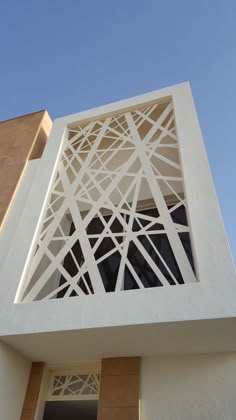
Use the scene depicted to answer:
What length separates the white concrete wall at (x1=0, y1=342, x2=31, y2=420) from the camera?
3385mm

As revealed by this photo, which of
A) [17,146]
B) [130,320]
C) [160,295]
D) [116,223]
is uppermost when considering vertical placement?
[17,146]

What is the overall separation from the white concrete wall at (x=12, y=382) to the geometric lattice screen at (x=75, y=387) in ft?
1.39

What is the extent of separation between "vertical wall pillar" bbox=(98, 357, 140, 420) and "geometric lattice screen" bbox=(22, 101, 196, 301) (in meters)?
0.90

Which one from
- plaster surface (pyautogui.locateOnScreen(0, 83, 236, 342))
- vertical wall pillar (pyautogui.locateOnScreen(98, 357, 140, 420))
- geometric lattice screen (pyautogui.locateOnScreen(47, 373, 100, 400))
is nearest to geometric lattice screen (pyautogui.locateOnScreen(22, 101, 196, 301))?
plaster surface (pyautogui.locateOnScreen(0, 83, 236, 342))

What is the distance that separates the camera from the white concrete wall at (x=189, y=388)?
307 cm

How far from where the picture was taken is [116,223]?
5484 mm

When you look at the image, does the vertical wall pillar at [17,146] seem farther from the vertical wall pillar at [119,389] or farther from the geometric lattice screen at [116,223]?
the vertical wall pillar at [119,389]

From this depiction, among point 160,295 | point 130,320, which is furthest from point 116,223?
point 130,320

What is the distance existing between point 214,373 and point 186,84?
4663 mm

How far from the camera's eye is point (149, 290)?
3082 mm

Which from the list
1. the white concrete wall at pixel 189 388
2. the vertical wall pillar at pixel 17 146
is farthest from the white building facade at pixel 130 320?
the vertical wall pillar at pixel 17 146

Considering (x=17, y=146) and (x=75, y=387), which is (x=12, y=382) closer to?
(x=75, y=387)

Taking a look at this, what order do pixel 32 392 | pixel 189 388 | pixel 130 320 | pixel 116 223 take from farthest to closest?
pixel 116 223 < pixel 32 392 < pixel 189 388 < pixel 130 320

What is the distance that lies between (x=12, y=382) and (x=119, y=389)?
51.2 inches
